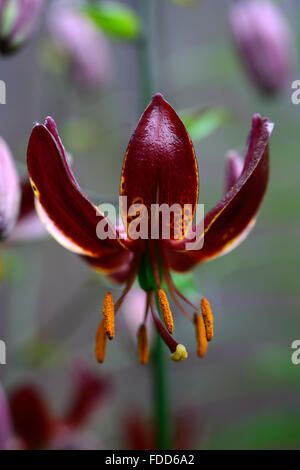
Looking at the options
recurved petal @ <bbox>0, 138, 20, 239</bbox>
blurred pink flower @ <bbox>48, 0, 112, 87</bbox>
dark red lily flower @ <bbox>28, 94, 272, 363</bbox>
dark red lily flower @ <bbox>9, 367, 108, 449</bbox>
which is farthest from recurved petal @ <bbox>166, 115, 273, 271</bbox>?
blurred pink flower @ <bbox>48, 0, 112, 87</bbox>

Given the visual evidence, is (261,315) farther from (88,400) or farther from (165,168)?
(165,168)

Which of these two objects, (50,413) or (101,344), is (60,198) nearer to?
(101,344)

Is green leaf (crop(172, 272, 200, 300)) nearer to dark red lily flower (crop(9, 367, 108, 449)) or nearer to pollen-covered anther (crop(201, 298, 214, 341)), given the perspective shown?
pollen-covered anther (crop(201, 298, 214, 341))

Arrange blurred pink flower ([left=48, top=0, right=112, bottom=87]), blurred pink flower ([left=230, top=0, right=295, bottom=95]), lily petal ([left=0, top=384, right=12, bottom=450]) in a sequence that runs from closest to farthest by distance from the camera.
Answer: lily petal ([left=0, top=384, right=12, bottom=450]) → blurred pink flower ([left=230, top=0, right=295, bottom=95]) → blurred pink flower ([left=48, top=0, right=112, bottom=87])

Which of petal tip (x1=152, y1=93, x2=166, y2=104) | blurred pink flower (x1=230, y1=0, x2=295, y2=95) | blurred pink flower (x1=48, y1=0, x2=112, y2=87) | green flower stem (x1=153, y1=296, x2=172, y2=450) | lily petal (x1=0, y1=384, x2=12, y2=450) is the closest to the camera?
petal tip (x1=152, y1=93, x2=166, y2=104)

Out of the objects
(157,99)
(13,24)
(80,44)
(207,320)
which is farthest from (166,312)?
(80,44)

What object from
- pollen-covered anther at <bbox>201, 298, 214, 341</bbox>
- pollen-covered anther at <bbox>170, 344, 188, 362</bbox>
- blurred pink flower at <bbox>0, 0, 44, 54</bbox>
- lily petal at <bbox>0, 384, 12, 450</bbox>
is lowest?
lily petal at <bbox>0, 384, 12, 450</bbox>
